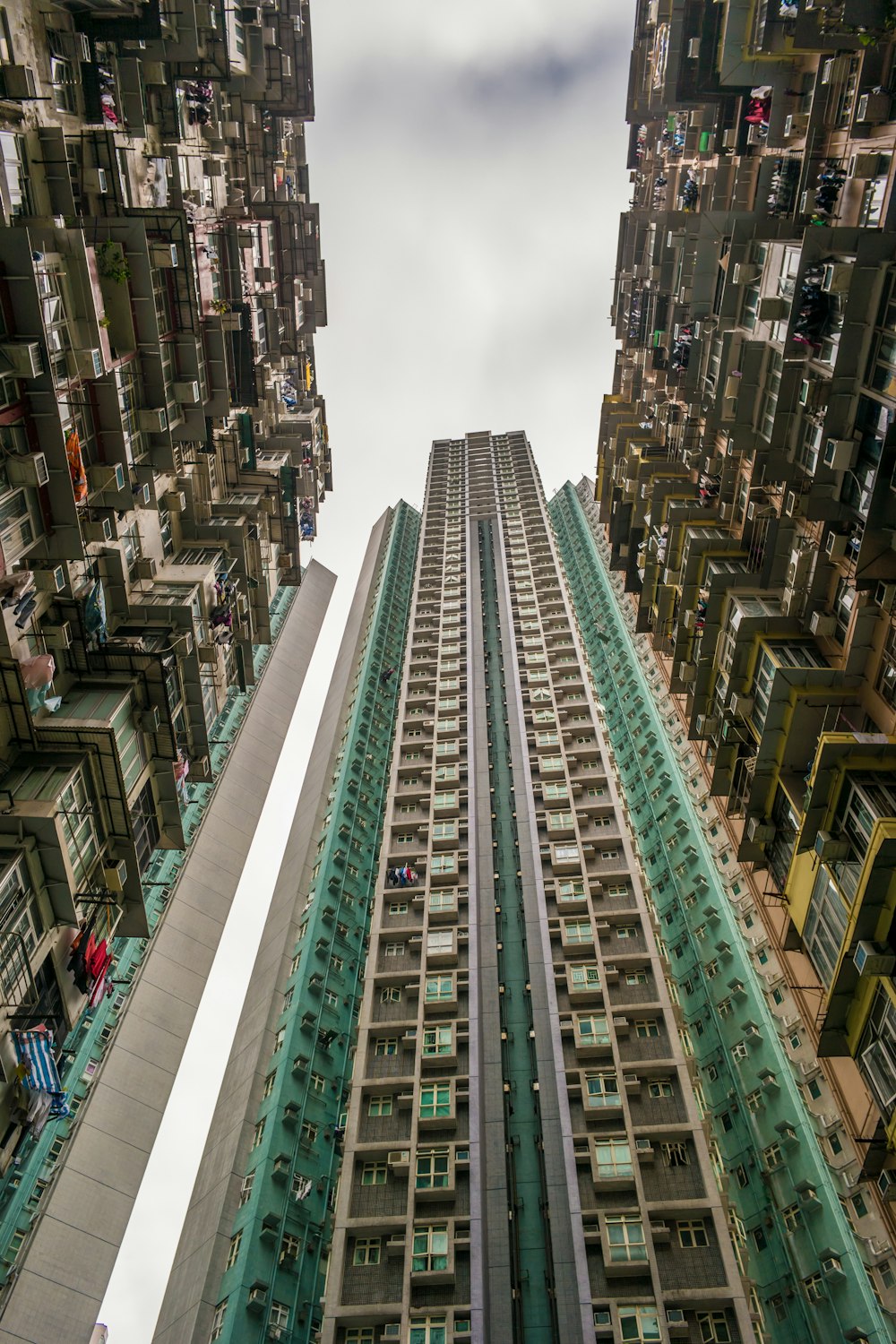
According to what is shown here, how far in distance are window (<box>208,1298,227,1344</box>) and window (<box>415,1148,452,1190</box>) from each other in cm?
917

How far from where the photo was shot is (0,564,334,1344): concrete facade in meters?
35.3

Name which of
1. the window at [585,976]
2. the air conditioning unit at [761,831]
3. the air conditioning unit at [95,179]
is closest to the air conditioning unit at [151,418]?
the air conditioning unit at [95,179]

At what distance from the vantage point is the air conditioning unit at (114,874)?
85.2 feet

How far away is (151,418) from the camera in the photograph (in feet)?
94.5

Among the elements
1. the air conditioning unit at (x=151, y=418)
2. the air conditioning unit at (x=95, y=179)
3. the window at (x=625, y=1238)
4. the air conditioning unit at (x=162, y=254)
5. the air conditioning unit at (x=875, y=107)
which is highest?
the air conditioning unit at (x=875, y=107)

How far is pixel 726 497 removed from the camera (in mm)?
37656

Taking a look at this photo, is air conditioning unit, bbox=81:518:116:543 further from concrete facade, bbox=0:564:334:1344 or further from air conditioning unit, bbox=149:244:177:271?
concrete facade, bbox=0:564:334:1344

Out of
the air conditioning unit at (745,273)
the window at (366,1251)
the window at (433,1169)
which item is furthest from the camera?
the window at (433,1169)

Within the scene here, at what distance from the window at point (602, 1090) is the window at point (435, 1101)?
717cm

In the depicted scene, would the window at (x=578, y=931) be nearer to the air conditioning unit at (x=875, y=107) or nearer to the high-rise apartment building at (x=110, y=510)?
the high-rise apartment building at (x=110, y=510)

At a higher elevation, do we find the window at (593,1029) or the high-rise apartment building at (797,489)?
the high-rise apartment building at (797,489)

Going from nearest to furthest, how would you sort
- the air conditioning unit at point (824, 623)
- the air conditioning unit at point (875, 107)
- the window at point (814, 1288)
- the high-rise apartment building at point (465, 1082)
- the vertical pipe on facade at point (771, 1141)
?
1. the air conditioning unit at point (875, 107)
2. the vertical pipe on facade at point (771, 1141)
3. the window at point (814, 1288)
4. the air conditioning unit at point (824, 623)
5. the high-rise apartment building at point (465, 1082)

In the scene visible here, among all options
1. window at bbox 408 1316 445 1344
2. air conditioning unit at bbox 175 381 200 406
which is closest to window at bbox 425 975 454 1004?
window at bbox 408 1316 445 1344

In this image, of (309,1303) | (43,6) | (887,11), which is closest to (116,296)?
(43,6)
